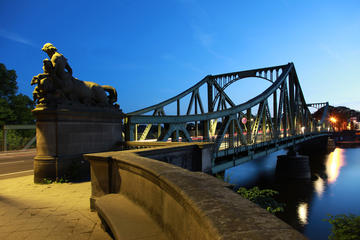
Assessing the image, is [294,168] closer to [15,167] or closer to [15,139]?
[15,167]

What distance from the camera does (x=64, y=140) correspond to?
6738mm

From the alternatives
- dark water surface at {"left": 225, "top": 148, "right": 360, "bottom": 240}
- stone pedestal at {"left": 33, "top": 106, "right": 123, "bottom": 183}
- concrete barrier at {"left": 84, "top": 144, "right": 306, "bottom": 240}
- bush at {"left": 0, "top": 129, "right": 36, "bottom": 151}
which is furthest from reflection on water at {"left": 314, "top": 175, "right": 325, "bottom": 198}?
bush at {"left": 0, "top": 129, "right": 36, "bottom": 151}

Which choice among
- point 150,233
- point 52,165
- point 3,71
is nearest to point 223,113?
point 52,165

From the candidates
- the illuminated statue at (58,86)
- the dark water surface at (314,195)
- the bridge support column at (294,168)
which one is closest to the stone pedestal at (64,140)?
the illuminated statue at (58,86)

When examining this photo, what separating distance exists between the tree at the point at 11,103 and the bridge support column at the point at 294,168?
94.4 ft

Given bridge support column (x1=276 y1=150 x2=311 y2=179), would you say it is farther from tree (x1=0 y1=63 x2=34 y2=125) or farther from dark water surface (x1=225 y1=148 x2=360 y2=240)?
tree (x1=0 y1=63 x2=34 y2=125)

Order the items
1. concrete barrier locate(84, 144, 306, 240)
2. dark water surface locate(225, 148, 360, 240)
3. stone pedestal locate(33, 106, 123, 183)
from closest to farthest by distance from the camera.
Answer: concrete barrier locate(84, 144, 306, 240), stone pedestal locate(33, 106, 123, 183), dark water surface locate(225, 148, 360, 240)

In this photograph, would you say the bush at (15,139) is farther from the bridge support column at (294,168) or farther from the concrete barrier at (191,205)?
the bridge support column at (294,168)

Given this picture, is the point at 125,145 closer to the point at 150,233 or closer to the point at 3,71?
the point at 150,233

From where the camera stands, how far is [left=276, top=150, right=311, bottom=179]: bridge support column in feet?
89.0

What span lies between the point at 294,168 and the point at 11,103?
31.8 m

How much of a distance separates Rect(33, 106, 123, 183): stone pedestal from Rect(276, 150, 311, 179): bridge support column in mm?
25520

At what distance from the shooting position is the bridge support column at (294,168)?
27.1 metres

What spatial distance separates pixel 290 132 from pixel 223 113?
18265mm
